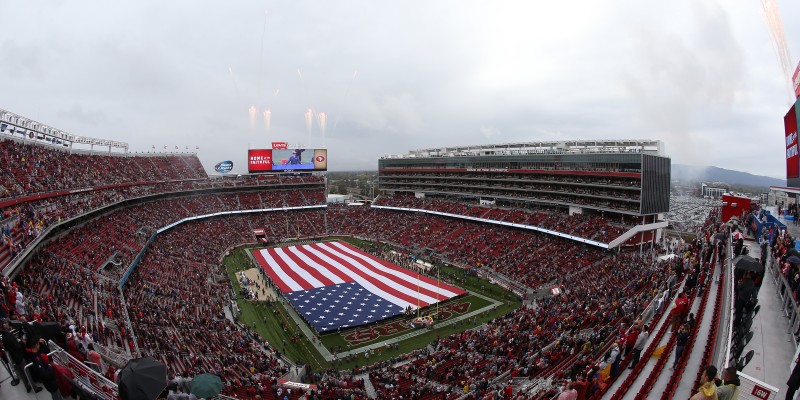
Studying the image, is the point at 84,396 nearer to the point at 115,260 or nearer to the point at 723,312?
the point at 723,312

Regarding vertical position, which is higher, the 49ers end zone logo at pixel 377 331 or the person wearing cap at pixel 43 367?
the person wearing cap at pixel 43 367

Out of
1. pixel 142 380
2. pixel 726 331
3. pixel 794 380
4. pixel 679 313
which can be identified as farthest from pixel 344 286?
pixel 794 380

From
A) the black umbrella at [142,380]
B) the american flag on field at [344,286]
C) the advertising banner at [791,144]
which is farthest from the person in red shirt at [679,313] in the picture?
the american flag on field at [344,286]

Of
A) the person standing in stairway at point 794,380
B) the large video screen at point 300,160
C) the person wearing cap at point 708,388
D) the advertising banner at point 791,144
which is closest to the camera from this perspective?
the person wearing cap at point 708,388

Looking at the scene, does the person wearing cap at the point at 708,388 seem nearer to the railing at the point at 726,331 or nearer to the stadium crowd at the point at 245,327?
the railing at the point at 726,331

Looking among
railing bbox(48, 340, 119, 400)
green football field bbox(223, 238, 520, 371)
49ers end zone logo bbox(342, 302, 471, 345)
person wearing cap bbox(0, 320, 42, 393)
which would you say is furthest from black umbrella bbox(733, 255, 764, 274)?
49ers end zone logo bbox(342, 302, 471, 345)

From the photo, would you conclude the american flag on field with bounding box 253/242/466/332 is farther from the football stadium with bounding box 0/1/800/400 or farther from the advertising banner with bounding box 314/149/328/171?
the advertising banner with bounding box 314/149/328/171

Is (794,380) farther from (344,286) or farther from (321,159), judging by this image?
(321,159)
